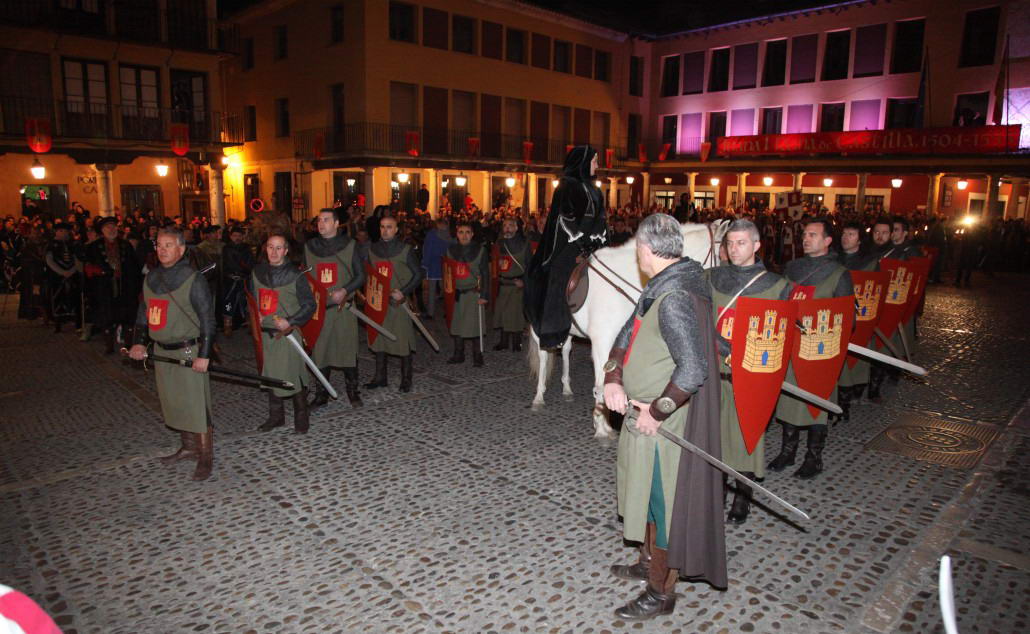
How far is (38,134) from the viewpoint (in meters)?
17.7

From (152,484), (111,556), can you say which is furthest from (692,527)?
A: (152,484)

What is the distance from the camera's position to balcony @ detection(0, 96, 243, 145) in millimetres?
19719

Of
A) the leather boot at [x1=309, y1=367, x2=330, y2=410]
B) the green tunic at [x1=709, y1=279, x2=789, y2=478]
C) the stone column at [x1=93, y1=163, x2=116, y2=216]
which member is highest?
the stone column at [x1=93, y1=163, x2=116, y2=216]

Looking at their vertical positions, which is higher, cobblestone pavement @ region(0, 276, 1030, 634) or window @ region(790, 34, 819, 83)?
window @ region(790, 34, 819, 83)

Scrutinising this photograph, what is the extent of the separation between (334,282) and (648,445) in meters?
4.32

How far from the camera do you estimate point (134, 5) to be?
69.8 ft

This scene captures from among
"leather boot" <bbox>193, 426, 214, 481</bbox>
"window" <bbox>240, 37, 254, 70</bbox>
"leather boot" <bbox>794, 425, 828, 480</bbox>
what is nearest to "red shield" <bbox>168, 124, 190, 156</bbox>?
"window" <bbox>240, 37, 254, 70</bbox>

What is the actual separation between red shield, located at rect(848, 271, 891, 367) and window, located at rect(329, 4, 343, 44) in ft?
78.7

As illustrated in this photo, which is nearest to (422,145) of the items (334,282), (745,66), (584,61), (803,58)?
(584,61)

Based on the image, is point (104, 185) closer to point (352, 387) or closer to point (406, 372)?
point (406, 372)

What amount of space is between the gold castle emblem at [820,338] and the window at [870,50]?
103ft

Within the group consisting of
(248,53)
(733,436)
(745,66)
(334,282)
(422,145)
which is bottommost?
(733,436)

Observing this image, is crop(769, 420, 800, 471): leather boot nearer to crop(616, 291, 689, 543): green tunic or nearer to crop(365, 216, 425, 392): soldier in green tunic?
crop(616, 291, 689, 543): green tunic

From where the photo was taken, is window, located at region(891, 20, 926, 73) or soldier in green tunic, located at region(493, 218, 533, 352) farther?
window, located at region(891, 20, 926, 73)
